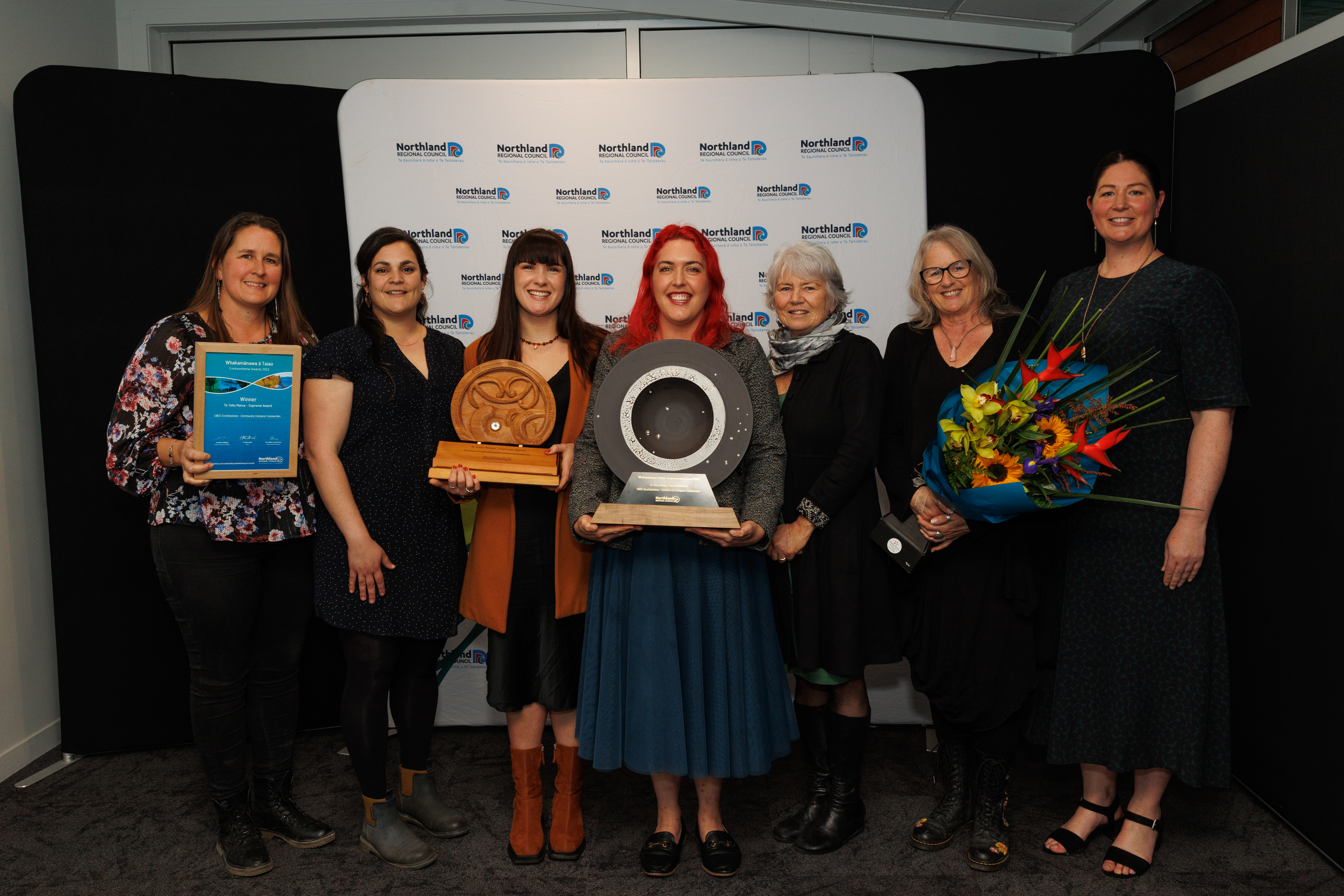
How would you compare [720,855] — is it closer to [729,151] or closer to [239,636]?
[239,636]

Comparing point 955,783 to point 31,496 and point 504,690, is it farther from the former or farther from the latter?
point 31,496

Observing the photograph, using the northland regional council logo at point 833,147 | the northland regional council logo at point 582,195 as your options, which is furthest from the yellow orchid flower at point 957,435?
the northland regional council logo at point 582,195

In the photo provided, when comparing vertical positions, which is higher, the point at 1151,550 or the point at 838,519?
the point at 838,519

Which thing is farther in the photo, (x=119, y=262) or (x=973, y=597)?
(x=119, y=262)

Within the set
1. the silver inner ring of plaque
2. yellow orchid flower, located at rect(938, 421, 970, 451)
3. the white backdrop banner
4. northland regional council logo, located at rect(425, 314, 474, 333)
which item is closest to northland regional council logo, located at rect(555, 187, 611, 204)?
the white backdrop banner

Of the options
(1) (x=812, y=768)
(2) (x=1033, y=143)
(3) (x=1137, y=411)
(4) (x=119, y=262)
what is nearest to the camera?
(3) (x=1137, y=411)

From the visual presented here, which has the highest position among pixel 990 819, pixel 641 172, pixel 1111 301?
pixel 641 172

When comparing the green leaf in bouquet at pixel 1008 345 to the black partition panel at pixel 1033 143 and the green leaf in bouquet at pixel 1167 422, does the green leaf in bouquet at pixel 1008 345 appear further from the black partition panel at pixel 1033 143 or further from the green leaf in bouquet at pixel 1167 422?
the black partition panel at pixel 1033 143

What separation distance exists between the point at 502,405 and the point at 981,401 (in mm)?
1213

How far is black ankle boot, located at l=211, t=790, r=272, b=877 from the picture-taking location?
2256 mm

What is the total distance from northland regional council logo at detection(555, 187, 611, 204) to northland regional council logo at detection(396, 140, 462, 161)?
42cm

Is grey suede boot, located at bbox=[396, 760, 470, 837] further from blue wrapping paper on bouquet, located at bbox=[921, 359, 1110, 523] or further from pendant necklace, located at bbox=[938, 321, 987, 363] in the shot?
pendant necklace, located at bbox=[938, 321, 987, 363]

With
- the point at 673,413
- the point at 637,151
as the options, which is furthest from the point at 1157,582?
the point at 637,151

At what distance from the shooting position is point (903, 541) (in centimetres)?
214
